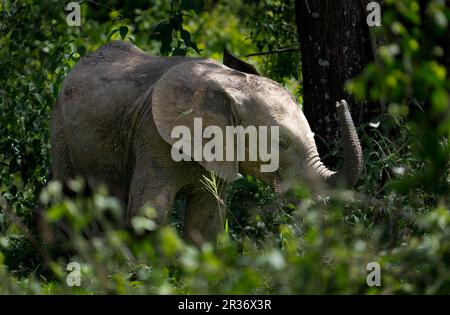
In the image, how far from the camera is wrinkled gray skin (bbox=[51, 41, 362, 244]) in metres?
6.33

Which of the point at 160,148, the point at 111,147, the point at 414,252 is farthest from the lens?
the point at 111,147

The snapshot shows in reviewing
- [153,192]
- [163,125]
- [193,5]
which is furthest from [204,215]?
[193,5]

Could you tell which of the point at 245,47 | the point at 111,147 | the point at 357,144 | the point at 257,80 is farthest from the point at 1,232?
the point at 245,47

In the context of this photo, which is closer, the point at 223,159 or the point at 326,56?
the point at 223,159

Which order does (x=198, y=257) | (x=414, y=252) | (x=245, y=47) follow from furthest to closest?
1. (x=245, y=47)
2. (x=414, y=252)
3. (x=198, y=257)

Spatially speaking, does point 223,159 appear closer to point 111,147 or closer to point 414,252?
point 111,147

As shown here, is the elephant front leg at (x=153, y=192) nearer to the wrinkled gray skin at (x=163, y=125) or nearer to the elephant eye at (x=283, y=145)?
the wrinkled gray skin at (x=163, y=125)

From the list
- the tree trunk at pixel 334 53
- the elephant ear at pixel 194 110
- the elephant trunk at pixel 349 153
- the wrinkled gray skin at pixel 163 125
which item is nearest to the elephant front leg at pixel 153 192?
the wrinkled gray skin at pixel 163 125

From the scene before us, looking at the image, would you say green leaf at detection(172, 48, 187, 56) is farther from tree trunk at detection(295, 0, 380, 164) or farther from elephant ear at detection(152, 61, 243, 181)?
elephant ear at detection(152, 61, 243, 181)

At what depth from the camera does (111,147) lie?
7020 mm

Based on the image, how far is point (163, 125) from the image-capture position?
650cm

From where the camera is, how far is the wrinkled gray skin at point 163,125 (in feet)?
20.8

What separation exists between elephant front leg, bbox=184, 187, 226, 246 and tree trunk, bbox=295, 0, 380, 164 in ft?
3.58

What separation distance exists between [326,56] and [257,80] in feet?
4.33
